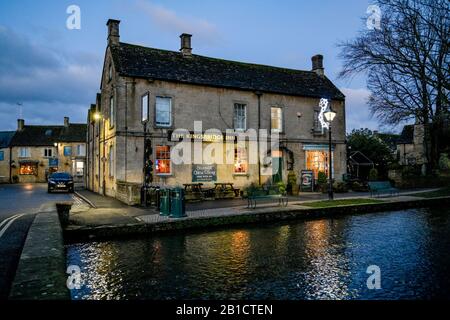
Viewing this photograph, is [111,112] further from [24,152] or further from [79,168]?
[24,152]

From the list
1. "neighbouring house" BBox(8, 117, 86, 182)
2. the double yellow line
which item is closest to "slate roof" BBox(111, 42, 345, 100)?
the double yellow line

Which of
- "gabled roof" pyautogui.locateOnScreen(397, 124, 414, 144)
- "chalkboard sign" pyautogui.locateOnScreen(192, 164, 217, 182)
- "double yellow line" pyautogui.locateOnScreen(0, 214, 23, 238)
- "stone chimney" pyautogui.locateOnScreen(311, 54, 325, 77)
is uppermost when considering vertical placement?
"stone chimney" pyautogui.locateOnScreen(311, 54, 325, 77)

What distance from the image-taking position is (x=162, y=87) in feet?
63.1

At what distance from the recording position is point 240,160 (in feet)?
69.6

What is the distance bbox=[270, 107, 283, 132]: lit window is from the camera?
22.3 meters

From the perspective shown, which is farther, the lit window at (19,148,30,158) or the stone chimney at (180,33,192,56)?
the lit window at (19,148,30,158)

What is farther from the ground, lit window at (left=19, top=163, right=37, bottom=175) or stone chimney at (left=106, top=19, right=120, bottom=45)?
stone chimney at (left=106, top=19, right=120, bottom=45)

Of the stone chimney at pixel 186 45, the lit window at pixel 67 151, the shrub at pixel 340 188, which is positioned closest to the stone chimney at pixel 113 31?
the stone chimney at pixel 186 45

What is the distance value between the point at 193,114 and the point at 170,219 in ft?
33.9

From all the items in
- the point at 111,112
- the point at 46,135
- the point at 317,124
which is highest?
the point at 46,135

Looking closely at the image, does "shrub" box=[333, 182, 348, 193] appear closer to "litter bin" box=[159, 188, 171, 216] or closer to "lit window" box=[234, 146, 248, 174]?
"lit window" box=[234, 146, 248, 174]

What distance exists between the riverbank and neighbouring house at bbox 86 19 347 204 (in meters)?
4.10

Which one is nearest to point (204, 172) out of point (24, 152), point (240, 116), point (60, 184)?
point (240, 116)
